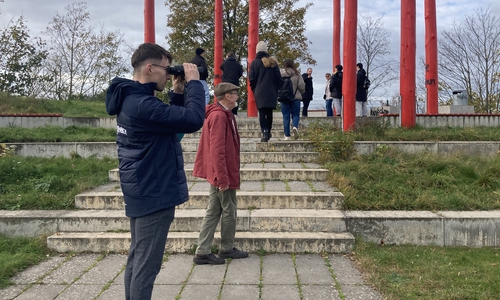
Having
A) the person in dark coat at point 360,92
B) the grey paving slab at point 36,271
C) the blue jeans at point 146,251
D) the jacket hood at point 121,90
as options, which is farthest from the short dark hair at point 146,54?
the person in dark coat at point 360,92

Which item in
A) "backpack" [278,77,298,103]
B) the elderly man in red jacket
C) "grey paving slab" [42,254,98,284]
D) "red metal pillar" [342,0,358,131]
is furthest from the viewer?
"red metal pillar" [342,0,358,131]

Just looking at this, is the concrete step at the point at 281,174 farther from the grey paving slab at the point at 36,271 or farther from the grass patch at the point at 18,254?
the grey paving slab at the point at 36,271

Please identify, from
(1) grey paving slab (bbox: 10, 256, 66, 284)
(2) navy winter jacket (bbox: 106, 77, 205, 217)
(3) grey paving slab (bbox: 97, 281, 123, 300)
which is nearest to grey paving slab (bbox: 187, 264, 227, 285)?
(3) grey paving slab (bbox: 97, 281, 123, 300)

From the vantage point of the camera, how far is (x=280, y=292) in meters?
3.58

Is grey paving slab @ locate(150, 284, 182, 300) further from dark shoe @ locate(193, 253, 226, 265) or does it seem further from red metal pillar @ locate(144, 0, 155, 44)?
red metal pillar @ locate(144, 0, 155, 44)

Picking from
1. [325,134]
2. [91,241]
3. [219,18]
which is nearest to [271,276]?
[91,241]

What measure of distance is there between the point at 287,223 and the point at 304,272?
36.4 inches

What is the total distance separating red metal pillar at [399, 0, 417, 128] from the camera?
32.8 ft

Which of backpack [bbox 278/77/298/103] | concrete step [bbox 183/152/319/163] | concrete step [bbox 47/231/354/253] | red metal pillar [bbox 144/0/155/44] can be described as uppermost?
red metal pillar [bbox 144/0/155/44]

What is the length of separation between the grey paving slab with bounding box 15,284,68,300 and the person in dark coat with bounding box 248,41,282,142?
16.9 feet

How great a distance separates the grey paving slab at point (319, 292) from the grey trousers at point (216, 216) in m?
1.01

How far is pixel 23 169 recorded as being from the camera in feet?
22.1

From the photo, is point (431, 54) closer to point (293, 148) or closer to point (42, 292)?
point (293, 148)

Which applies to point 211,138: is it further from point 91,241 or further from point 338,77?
point 338,77
